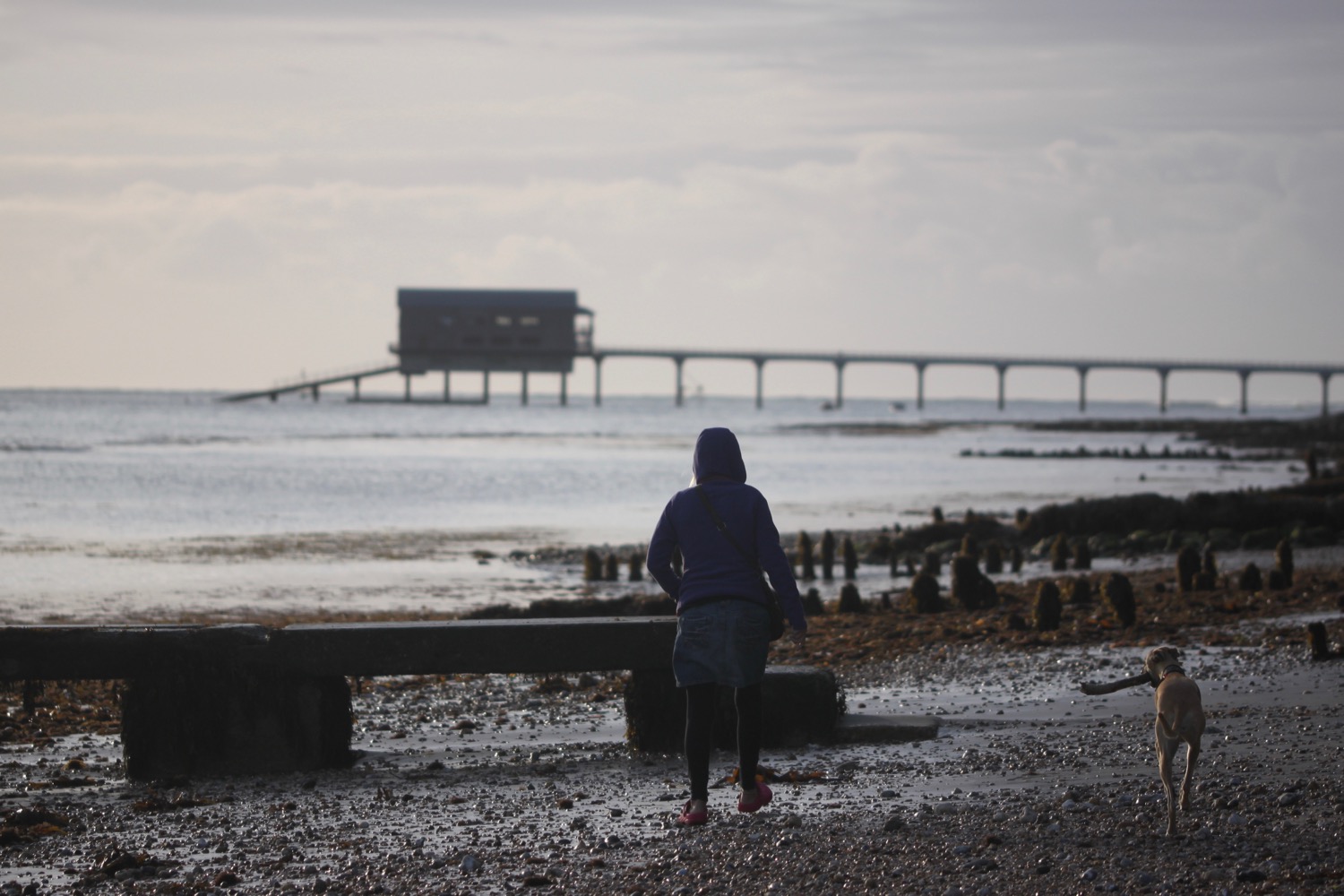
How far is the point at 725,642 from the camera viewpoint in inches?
226

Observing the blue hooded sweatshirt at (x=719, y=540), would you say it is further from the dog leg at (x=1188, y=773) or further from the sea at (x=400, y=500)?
the sea at (x=400, y=500)

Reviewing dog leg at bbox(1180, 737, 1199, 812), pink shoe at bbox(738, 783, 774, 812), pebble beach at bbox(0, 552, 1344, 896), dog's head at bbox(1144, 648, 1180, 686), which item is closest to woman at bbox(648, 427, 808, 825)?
pink shoe at bbox(738, 783, 774, 812)

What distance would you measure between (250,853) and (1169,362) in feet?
412

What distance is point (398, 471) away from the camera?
130ft

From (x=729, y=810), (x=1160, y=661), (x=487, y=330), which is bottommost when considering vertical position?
(x=729, y=810)

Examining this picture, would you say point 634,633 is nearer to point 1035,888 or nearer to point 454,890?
point 454,890

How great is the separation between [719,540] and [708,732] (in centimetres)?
79

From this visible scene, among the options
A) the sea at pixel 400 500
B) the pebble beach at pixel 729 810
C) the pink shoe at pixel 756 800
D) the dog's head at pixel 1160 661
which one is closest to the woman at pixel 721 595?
the pink shoe at pixel 756 800

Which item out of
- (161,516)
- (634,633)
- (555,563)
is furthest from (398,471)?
(634,633)

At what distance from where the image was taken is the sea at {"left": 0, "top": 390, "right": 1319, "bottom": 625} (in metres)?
15.6

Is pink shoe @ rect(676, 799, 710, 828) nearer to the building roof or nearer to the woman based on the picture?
the woman

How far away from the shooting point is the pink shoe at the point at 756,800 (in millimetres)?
5641

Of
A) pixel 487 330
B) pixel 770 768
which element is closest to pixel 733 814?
pixel 770 768

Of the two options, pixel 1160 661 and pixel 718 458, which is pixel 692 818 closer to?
pixel 718 458
